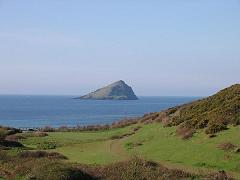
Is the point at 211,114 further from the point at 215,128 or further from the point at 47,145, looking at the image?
the point at 47,145

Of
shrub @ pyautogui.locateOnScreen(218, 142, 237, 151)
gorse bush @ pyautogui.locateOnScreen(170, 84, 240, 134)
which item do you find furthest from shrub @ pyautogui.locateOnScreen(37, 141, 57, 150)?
shrub @ pyautogui.locateOnScreen(218, 142, 237, 151)

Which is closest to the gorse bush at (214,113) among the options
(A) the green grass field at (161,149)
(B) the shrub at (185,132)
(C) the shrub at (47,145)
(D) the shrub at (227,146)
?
(B) the shrub at (185,132)

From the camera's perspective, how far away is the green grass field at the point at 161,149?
30.8 meters

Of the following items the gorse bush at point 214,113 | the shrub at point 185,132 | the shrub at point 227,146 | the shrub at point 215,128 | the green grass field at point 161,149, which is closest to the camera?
the green grass field at point 161,149

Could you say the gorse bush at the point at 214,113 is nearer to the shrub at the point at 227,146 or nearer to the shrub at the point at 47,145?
the shrub at the point at 227,146

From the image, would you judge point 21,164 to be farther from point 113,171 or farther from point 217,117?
point 217,117

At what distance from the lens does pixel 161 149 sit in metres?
36.2

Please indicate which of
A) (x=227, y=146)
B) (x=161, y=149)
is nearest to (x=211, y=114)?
(x=161, y=149)

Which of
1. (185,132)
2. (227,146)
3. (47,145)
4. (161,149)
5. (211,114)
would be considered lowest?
(47,145)

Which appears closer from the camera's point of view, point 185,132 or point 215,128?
point 215,128

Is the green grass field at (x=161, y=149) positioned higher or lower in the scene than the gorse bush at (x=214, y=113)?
lower

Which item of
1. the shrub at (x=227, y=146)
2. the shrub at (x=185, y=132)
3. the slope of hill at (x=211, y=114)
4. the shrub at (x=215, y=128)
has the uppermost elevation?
the slope of hill at (x=211, y=114)

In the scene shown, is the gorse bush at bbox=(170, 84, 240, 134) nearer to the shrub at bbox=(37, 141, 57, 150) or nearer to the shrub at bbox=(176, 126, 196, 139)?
the shrub at bbox=(176, 126, 196, 139)

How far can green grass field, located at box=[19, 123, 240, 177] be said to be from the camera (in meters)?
30.8
